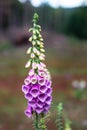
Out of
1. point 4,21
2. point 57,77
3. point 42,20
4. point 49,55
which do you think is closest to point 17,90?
point 57,77

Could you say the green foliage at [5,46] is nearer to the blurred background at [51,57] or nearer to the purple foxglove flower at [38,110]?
the blurred background at [51,57]


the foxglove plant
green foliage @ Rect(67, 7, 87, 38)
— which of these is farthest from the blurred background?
the foxglove plant

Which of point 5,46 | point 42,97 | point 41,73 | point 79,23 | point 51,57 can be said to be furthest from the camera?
point 79,23

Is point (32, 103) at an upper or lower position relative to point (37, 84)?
lower

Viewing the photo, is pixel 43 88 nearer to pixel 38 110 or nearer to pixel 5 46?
pixel 38 110

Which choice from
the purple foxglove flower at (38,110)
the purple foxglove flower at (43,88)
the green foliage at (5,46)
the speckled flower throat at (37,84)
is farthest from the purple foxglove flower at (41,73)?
the green foliage at (5,46)

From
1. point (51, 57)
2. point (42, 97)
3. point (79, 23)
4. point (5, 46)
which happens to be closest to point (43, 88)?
point (42, 97)

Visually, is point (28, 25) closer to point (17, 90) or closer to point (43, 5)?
point (43, 5)

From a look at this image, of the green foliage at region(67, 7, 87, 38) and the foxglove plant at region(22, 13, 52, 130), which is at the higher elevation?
the green foliage at region(67, 7, 87, 38)

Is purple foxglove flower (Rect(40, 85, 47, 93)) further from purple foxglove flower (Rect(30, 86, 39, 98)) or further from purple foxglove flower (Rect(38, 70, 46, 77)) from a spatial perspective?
purple foxglove flower (Rect(38, 70, 46, 77))
